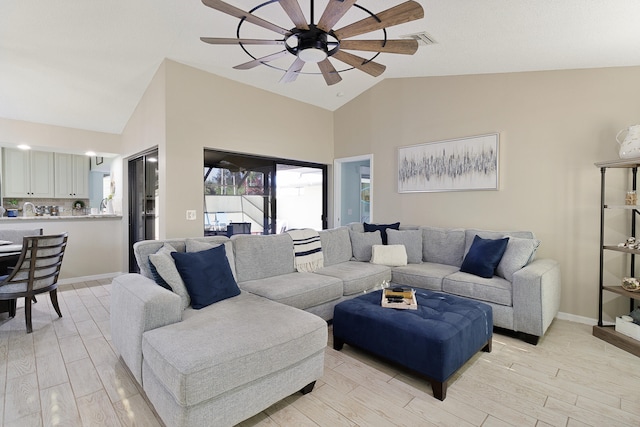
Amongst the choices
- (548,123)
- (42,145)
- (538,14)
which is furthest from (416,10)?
(42,145)

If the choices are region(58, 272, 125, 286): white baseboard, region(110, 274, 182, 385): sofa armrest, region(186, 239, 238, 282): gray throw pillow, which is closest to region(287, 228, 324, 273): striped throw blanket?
region(186, 239, 238, 282): gray throw pillow

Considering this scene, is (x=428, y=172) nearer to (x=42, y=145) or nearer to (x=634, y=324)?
(x=634, y=324)

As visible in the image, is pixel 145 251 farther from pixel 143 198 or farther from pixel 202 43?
pixel 143 198

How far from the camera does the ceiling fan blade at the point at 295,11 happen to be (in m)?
1.77

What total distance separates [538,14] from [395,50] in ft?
4.12

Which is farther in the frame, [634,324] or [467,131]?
[467,131]

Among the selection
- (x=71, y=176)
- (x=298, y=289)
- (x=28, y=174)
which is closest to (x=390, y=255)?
(x=298, y=289)

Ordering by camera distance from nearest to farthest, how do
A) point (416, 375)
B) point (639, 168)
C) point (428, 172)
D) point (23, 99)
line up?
point (416, 375), point (639, 168), point (23, 99), point (428, 172)

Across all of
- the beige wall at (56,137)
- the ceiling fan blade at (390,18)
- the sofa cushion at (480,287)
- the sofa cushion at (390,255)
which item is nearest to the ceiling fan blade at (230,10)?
the ceiling fan blade at (390,18)

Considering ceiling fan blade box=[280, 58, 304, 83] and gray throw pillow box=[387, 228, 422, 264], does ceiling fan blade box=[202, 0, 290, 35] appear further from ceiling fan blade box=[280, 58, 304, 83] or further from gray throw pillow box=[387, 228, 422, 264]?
gray throw pillow box=[387, 228, 422, 264]

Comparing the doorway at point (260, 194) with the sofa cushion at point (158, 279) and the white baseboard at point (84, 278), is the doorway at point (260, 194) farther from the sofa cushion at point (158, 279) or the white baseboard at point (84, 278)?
the white baseboard at point (84, 278)

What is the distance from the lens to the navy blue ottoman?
2.02 m

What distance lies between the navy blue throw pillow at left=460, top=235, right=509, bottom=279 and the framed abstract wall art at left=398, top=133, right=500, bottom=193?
929 millimetres

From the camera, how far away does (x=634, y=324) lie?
9.09ft
